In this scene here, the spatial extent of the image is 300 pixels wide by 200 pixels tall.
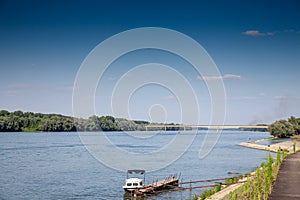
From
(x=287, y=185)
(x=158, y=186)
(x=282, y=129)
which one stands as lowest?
(x=158, y=186)

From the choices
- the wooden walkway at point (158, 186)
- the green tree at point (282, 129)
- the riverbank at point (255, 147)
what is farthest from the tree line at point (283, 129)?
the wooden walkway at point (158, 186)

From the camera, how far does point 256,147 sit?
342 feet

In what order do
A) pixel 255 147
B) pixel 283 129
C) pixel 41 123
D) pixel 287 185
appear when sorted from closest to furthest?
pixel 287 185 < pixel 255 147 < pixel 283 129 < pixel 41 123

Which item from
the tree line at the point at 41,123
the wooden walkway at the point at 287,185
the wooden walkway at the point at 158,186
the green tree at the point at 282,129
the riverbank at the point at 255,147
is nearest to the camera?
the wooden walkway at the point at 287,185

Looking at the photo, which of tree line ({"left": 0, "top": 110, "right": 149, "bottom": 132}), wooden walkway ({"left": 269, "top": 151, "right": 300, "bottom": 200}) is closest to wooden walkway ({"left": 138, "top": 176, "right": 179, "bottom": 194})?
wooden walkway ({"left": 269, "top": 151, "right": 300, "bottom": 200})

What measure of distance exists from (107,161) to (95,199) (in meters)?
32.6

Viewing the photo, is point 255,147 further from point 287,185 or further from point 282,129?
point 287,185

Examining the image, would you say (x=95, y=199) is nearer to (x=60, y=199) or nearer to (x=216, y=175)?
(x=60, y=199)

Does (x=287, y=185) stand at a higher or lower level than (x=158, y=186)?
higher

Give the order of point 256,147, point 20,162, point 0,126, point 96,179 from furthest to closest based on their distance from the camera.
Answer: point 0,126, point 256,147, point 20,162, point 96,179

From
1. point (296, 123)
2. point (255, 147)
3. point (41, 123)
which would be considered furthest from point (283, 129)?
point (41, 123)

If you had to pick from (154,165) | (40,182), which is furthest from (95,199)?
(154,165)

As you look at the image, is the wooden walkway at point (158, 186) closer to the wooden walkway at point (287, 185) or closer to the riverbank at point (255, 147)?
the riverbank at point (255, 147)

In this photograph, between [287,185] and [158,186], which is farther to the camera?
[158,186]
